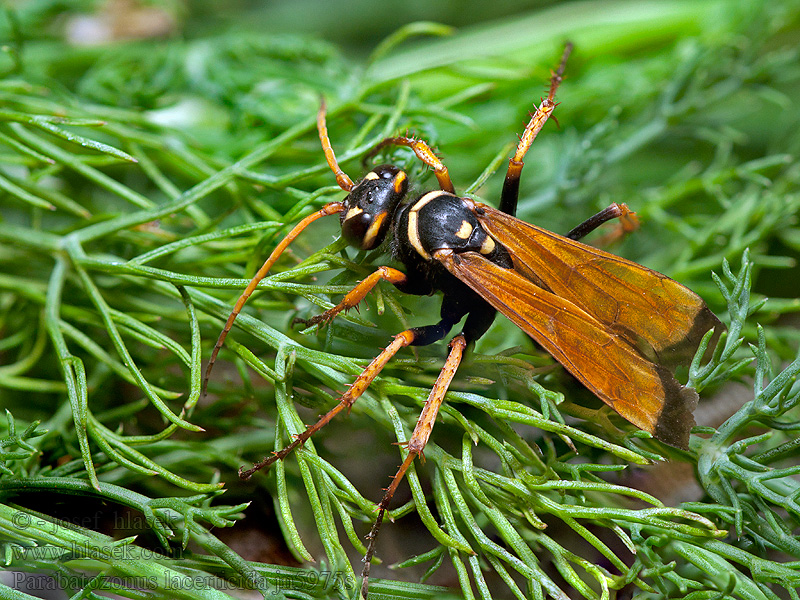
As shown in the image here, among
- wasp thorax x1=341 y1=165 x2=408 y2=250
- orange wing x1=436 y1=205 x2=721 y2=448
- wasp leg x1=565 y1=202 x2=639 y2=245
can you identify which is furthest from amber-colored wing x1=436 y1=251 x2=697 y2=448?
wasp leg x1=565 y1=202 x2=639 y2=245

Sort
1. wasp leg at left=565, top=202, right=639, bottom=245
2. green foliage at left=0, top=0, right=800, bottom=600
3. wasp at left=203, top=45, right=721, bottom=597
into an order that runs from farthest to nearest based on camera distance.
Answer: wasp leg at left=565, top=202, right=639, bottom=245, wasp at left=203, top=45, right=721, bottom=597, green foliage at left=0, top=0, right=800, bottom=600

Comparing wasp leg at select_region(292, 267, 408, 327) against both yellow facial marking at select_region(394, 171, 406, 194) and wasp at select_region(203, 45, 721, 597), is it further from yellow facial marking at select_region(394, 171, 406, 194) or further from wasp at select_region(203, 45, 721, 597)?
yellow facial marking at select_region(394, 171, 406, 194)

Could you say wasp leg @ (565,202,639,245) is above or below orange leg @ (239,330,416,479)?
above

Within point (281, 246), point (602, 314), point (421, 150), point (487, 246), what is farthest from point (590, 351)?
point (281, 246)

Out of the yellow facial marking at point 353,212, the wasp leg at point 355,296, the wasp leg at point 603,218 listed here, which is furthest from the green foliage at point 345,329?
the wasp leg at point 603,218

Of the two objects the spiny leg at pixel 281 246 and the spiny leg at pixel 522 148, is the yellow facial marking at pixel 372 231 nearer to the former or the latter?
the spiny leg at pixel 281 246

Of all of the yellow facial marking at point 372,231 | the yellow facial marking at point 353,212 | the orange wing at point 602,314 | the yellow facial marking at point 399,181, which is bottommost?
the orange wing at point 602,314

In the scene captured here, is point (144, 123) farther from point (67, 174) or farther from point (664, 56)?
point (664, 56)

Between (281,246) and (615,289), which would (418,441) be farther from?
(615,289)
